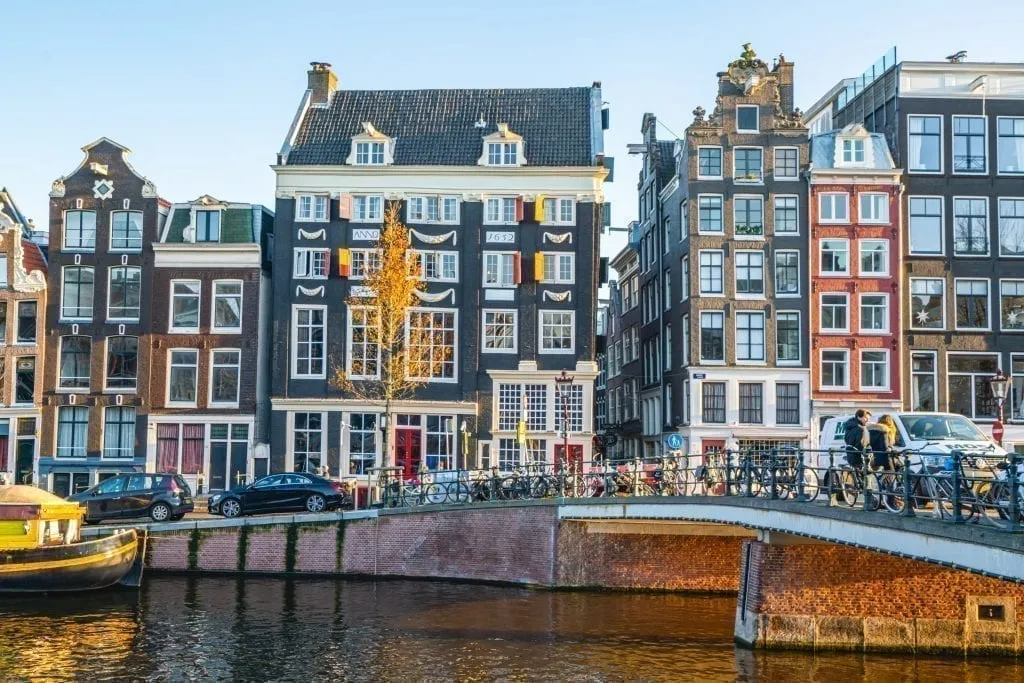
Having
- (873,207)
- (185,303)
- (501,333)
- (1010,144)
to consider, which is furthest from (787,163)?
(185,303)

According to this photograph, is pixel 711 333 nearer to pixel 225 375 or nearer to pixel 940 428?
pixel 225 375

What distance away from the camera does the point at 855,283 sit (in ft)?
160

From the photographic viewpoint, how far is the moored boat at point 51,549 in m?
32.7

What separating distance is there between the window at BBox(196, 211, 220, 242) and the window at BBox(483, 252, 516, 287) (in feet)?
38.0

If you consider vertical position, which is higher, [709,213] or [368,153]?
[368,153]

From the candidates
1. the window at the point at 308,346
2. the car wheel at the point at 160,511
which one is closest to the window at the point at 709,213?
the window at the point at 308,346

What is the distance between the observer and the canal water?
76.1 ft

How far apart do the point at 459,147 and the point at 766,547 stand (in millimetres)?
29887

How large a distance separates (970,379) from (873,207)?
811 cm

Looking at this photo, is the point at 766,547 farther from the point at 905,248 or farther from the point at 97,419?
the point at 97,419

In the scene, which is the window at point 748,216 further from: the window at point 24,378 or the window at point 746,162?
the window at point 24,378

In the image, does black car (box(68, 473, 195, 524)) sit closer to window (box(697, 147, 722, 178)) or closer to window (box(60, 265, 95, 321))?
window (box(60, 265, 95, 321))

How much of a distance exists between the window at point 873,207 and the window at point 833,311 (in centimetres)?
338

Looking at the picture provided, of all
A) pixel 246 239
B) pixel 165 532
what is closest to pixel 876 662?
pixel 165 532
